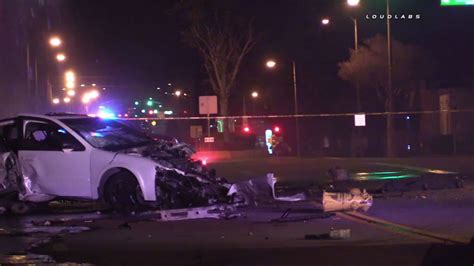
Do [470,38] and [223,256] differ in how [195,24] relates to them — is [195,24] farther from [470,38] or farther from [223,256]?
[223,256]

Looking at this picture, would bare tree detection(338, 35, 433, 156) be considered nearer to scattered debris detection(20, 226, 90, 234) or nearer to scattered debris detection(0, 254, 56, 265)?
scattered debris detection(20, 226, 90, 234)

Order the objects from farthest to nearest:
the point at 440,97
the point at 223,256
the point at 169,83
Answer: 1. the point at 169,83
2. the point at 440,97
3. the point at 223,256

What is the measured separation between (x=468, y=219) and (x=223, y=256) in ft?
13.8

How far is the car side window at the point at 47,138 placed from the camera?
1069 centimetres

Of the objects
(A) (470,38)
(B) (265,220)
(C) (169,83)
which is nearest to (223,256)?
(B) (265,220)

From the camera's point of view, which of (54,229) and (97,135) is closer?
(54,229)

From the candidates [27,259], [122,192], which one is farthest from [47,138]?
[27,259]

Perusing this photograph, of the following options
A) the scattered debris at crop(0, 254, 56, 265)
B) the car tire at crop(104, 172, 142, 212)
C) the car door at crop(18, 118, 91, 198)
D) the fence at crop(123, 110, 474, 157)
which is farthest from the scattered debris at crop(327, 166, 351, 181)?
the fence at crop(123, 110, 474, 157)

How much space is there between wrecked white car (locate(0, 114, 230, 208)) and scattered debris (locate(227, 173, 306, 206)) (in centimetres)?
20

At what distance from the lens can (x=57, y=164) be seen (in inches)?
420

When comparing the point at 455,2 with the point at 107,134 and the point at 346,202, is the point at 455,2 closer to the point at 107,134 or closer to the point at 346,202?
the point at 346,202

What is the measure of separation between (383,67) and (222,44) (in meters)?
14.0

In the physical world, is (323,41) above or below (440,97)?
above

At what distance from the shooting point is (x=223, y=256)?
7.29m
